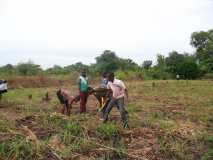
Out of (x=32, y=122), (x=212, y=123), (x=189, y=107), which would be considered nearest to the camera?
(x=32, y=122)

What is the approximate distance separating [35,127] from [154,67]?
33.3 m

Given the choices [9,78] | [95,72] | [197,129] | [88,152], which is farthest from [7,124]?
[95,72]

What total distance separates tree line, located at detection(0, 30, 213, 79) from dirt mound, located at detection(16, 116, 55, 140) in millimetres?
21109

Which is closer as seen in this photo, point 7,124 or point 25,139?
point 25,139

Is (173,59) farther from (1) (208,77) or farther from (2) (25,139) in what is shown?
(2) (25,139)

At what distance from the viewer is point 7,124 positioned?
30.2 feet

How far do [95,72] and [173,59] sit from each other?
17.0 meters

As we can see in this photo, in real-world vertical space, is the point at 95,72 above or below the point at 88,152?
above

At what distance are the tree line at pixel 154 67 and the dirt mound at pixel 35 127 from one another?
2111 cm

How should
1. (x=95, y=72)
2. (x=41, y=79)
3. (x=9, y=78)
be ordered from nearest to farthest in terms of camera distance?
(x=9, y=78) → (x=41, y=79) → (x=95, y=72)

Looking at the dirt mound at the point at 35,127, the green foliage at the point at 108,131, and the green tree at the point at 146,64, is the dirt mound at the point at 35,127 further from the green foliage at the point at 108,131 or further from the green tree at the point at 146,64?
the green tree at the point at 146,64

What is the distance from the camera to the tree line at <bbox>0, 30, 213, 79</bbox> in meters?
35.1

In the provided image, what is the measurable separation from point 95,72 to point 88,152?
2707cm

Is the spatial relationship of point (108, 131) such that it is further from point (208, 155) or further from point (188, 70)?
point (188, 70)
